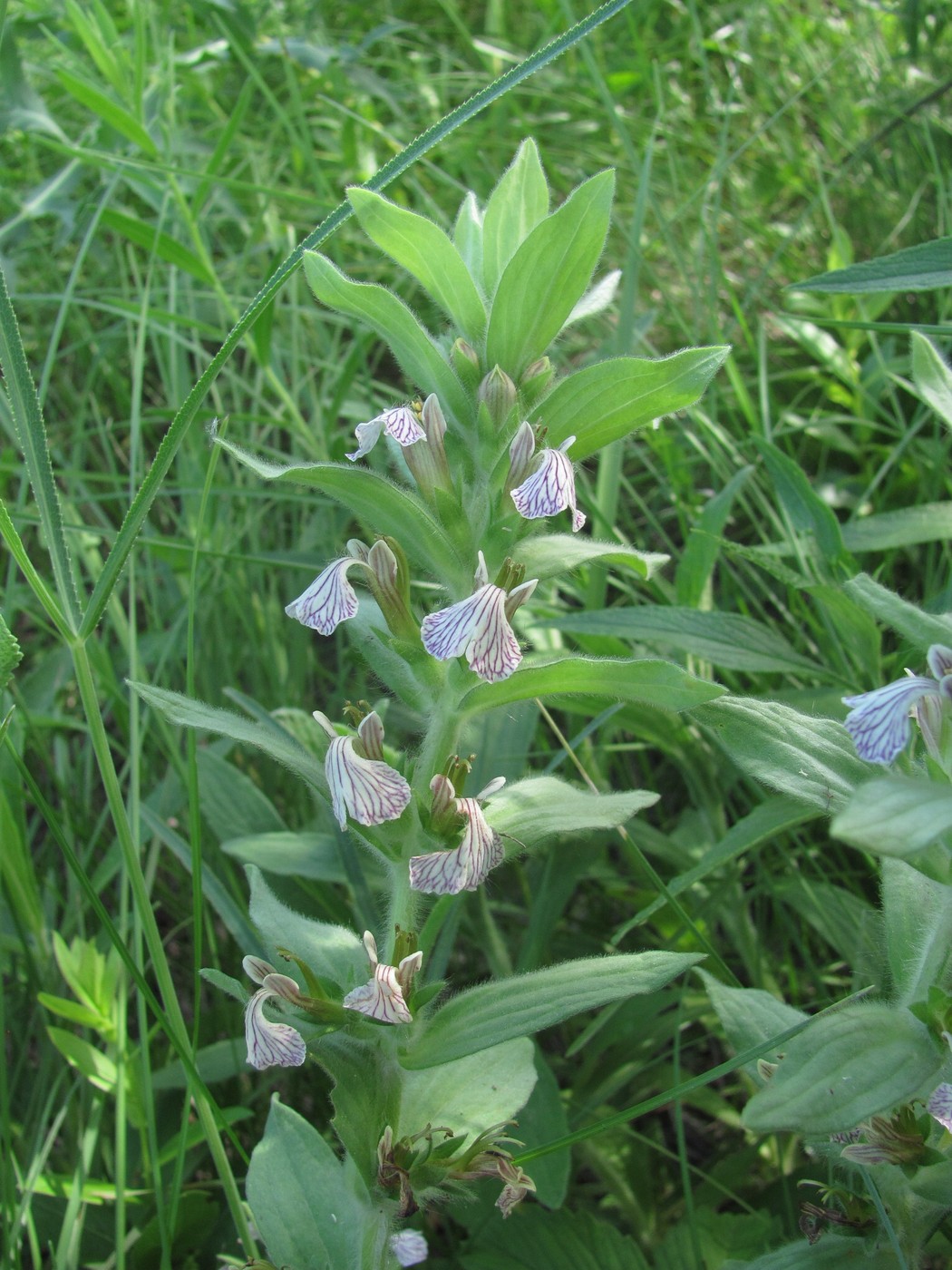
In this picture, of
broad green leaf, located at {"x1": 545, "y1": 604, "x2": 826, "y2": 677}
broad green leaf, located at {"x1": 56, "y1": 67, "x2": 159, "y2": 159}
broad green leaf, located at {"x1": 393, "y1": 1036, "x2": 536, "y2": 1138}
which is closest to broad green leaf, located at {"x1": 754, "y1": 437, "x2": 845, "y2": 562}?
broad green leaf, located at {"x1": 545, "y1": 604, "x2": 826, "y2": 677}

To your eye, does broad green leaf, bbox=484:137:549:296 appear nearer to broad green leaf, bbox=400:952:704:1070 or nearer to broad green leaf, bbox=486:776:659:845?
broad green leaf, bbox=486:776:659:845

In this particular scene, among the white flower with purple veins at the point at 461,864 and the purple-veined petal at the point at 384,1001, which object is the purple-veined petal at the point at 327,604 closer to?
the white flower with purple veins at the point at 461,864

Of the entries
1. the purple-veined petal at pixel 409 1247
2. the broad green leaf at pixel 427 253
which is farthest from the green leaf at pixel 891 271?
the purple-veined petal at pixel 409 1247

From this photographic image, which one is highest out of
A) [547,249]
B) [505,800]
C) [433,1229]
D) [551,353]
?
[547,249]

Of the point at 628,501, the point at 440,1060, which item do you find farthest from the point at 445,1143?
the point at 628,501

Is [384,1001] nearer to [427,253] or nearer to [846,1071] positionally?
[846,1071]

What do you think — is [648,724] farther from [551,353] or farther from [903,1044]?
[551,353]

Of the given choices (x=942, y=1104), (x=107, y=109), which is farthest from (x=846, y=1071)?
(x=107, y=109)
